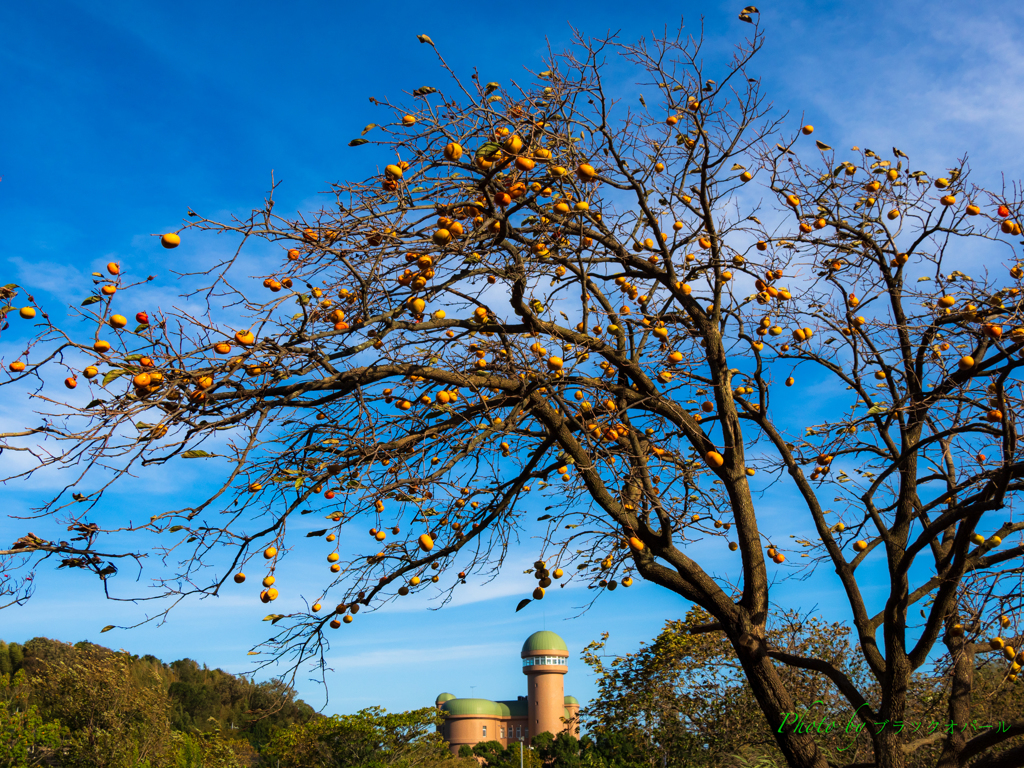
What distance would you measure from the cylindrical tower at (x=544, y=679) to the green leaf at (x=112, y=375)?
35.7 meters

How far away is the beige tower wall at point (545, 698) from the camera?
34969 millimetres

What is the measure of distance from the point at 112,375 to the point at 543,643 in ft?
119

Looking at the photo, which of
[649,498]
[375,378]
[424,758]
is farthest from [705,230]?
[424,758]

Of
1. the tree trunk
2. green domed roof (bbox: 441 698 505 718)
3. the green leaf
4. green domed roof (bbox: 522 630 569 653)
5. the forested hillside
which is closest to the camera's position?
the green leaf

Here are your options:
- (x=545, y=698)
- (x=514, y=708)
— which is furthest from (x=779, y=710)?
(x=514, y=708)

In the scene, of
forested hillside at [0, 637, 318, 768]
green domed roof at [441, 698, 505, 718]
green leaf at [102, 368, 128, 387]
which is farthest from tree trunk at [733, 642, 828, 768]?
green domed roof at [441, 698, 505, 718]

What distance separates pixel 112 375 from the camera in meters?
2.72

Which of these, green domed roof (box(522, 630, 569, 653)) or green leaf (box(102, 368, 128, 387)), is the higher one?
green domed roof (box(522, 630, 569, 653))

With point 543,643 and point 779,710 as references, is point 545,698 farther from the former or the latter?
point 779,710

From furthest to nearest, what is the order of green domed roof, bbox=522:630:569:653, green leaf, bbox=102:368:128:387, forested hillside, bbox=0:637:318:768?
1. green domed roof, bbox=522:630:569:653
2. forested hillside, bbox=0:637:318:768
3. green leaf, bbox=102:368:128:387

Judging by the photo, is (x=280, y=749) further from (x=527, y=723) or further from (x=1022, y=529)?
(x=527, y=723)

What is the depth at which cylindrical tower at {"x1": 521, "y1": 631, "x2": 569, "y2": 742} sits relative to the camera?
3506 cm

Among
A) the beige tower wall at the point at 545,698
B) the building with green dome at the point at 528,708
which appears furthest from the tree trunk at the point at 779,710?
the beige tower wall at the point at 545,698

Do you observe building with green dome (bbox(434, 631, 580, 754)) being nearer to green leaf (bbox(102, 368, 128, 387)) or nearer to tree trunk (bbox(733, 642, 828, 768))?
tree trunk (bbox(733, 642, 828, 768))
